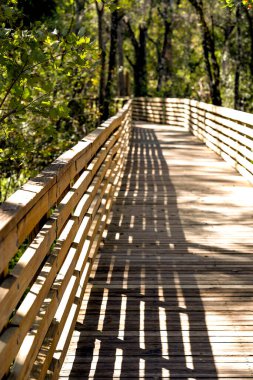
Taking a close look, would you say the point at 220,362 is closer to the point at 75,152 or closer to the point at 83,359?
the point at 83,359

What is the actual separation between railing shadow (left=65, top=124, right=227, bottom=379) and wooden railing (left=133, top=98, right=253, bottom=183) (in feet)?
10.4

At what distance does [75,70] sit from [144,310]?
11.1 m

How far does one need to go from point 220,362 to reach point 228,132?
9.50 meters

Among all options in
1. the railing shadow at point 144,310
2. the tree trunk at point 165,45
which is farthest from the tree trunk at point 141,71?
the railing shadow at point 144,310

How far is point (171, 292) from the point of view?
5.62 metres

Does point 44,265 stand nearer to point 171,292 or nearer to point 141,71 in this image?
point 171,292

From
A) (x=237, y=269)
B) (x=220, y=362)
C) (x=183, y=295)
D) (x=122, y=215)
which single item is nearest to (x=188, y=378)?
(x=220, y=362)

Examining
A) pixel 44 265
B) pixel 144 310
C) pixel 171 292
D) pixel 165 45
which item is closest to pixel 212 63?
pixel 165 45

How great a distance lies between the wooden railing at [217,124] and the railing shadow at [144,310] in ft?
10.4

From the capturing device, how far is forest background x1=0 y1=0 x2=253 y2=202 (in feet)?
17.3

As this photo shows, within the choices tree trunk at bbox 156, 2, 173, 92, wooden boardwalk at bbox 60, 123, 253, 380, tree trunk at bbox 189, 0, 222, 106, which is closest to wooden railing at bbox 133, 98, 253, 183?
tree trunk at bbox 189, 0, 222, 106

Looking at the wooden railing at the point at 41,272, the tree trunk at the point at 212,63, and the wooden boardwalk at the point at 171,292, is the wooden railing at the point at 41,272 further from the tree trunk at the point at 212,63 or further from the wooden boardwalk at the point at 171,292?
the tree trunk at the point at 212,63

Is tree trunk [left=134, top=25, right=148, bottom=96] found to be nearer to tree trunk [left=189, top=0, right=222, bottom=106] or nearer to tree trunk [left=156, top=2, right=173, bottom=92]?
tree trunk [left=156, top=2, right=173, bottom=92]

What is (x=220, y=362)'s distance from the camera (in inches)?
168
